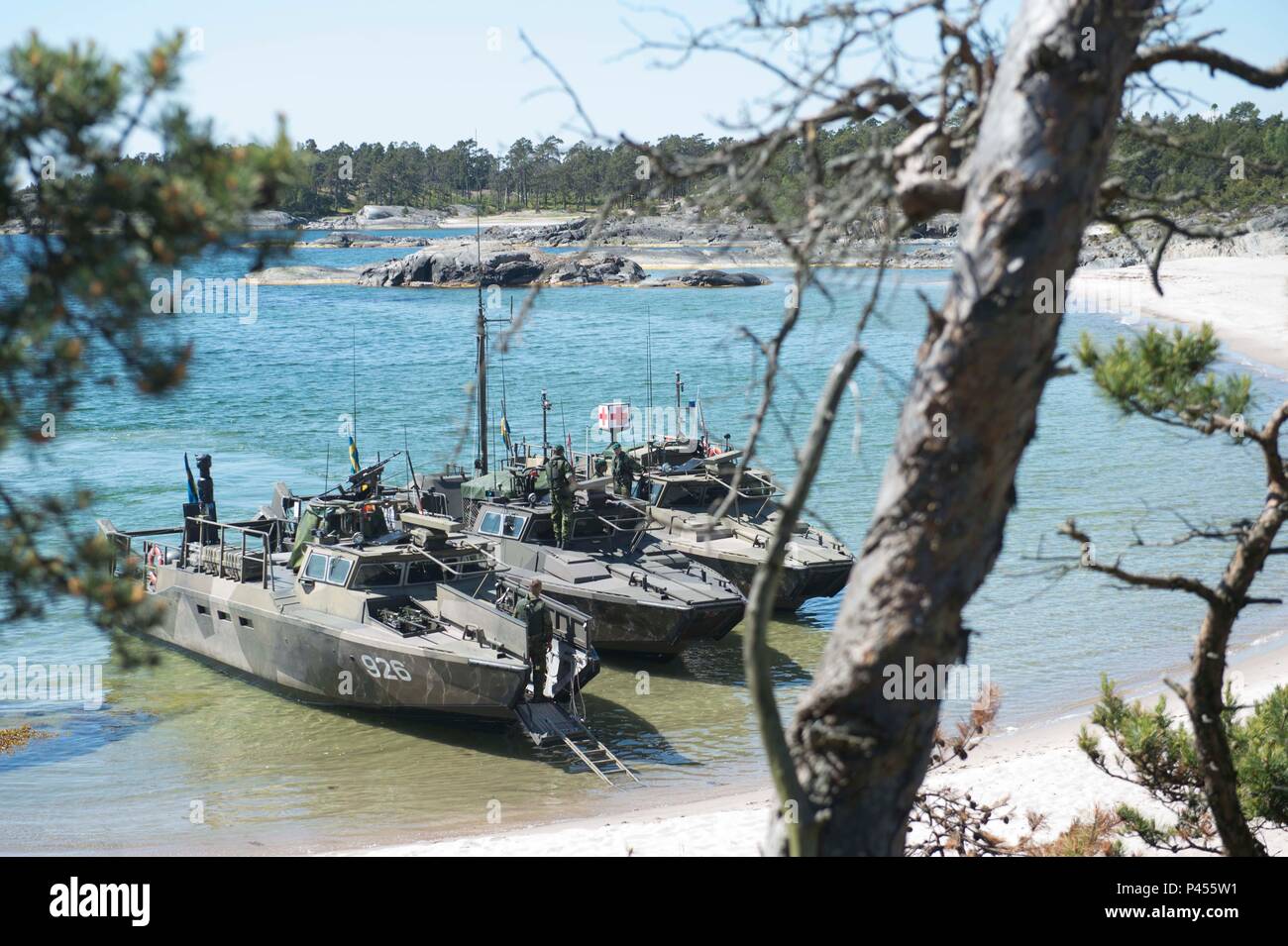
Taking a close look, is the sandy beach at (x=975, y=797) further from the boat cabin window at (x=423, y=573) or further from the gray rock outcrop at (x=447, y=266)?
the gray rock outcrop at (x=447, y=266)

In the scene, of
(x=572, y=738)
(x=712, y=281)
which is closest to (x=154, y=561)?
(x=572, y=738)

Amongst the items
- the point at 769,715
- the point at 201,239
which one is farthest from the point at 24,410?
the point at 769,715

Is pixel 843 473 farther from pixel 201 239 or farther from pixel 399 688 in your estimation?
pixel 201 239

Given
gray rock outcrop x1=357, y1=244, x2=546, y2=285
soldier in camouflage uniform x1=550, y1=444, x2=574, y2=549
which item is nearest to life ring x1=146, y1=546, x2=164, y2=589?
soldier in camouflage uniform x1=550, y1=444, x2=574, y2=549

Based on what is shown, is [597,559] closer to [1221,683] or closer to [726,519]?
[726,519]

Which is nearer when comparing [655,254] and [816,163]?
[816,163]

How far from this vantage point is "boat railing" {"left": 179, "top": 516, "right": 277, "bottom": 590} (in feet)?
62.5

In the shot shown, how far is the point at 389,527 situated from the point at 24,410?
16.4m

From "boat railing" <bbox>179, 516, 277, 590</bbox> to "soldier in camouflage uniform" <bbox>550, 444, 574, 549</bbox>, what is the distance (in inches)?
181

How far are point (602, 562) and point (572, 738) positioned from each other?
462 centimetres

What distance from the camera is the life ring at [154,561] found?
21.2 meters

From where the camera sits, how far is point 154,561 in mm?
21656
